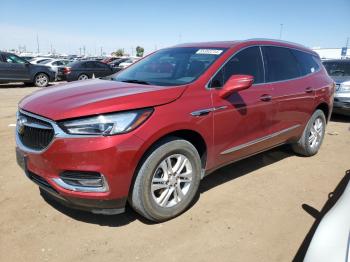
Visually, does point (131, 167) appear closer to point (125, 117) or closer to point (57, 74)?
point (125, 117)

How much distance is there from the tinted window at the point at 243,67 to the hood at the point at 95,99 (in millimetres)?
582

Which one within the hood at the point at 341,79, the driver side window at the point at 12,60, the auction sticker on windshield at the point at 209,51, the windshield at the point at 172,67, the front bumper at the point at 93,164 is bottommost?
the front bumper at the point at 93,164

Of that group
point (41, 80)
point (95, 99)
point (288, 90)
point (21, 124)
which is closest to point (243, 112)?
point (288, 90)

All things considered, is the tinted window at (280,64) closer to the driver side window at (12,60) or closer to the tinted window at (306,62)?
the tinted window at (306,62)

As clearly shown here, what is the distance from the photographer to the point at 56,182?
10.1 ft

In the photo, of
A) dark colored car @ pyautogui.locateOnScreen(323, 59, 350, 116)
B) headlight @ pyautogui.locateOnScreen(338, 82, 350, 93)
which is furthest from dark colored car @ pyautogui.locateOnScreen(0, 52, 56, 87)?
headlight @ pyautogui.locateOnScreen(338, 82, 350, 93)

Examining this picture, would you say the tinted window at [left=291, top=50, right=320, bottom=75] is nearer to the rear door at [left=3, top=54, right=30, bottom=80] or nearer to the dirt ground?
the dirt ground

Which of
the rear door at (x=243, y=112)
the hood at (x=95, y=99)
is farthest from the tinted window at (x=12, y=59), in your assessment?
the rear door at (x=243, y=112)

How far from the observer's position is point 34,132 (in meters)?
3.25

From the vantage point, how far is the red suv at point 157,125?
2.97 m

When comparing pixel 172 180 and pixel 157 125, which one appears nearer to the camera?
pixel 157 125

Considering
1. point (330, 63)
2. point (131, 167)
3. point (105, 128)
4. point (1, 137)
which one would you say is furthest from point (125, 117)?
point (330, 63)

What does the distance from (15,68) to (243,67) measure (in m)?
14.8

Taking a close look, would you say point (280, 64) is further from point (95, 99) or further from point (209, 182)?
point (95, 99)
